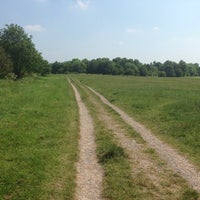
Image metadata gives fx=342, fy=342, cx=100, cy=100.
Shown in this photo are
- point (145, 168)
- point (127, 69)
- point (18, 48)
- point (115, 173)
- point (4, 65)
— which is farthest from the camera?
point (127, 69)

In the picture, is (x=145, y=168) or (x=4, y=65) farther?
(x=4, y=65)

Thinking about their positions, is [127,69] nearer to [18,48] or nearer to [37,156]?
[18,48]

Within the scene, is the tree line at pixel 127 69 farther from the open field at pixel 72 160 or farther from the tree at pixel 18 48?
the open field at pixel 72 160

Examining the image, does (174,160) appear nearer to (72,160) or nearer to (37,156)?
(72,160)

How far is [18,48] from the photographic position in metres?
78.9

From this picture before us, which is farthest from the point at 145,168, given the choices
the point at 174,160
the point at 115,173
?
the point at 174,160

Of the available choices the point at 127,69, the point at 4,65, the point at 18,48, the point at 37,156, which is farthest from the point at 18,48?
the point at 127,69

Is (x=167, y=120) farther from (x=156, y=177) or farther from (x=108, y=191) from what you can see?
(x=108, y=191)

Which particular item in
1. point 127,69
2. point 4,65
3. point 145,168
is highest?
point 4,65

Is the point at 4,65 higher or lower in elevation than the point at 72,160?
higher

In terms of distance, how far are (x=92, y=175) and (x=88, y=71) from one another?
188869 millimetres

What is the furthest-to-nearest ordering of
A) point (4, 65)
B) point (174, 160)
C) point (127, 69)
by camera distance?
point (127, 69) → point (4, 65) → point (174, 160)

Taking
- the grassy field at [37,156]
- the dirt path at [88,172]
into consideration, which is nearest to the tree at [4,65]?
the grassy field at [37,156]

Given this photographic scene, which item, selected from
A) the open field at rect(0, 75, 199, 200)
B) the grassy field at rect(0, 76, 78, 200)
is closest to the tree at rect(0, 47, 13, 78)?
the grassy field at rect(0, 76, 78, 200)
